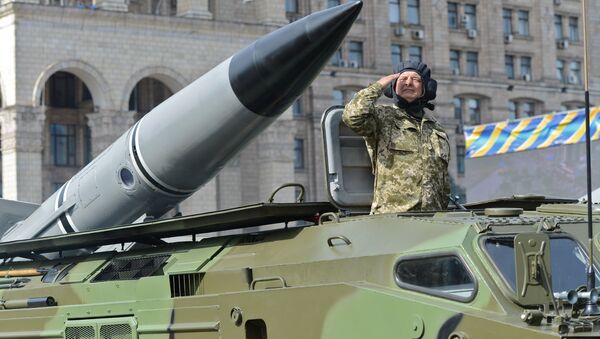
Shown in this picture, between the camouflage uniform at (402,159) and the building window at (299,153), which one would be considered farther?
the building window at (299,153)

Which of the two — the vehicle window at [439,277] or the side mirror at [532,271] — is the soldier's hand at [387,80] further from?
the side mirror at [532,271]

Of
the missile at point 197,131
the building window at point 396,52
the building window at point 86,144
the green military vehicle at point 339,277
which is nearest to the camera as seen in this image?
the green military vehicle at point 339,277

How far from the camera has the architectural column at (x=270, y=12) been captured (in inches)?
1930

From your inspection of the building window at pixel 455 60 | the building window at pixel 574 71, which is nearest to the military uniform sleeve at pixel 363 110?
the building window at pixel 455 60

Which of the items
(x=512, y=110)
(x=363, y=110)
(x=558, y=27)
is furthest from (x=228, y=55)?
(x=363, y=110)

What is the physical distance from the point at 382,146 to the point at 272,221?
3.81 ft

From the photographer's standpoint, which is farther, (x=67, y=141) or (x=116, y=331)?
(x=67, y=141)

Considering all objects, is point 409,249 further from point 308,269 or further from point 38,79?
point 38,79

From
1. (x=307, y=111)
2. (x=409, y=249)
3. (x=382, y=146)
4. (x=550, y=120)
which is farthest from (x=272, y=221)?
(x=307, y=111)

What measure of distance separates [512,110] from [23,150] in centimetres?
2922

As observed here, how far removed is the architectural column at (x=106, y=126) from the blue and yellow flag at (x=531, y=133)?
1506cm

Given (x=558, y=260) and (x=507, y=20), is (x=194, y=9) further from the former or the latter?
(x=558, y=260)

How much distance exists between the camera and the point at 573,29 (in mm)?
66625

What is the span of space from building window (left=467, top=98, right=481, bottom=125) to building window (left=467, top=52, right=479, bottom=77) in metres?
1.27
